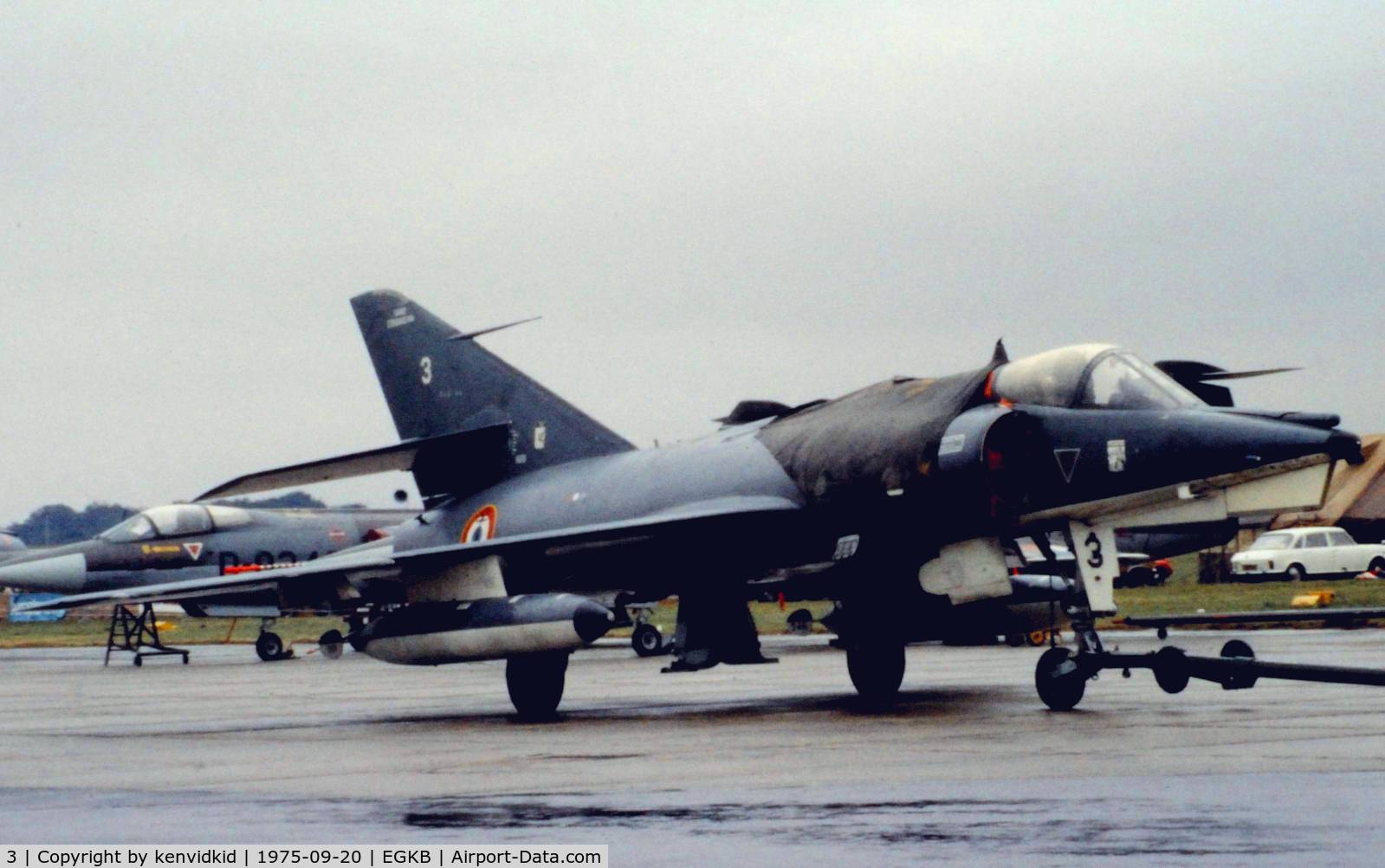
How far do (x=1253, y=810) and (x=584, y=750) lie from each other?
17.5ft

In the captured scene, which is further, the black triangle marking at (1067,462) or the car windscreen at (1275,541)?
the car windscreen at (1275,541)

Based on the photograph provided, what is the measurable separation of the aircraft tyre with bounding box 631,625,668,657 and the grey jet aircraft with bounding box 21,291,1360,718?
9.73 metres

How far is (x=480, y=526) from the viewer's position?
17.5 m

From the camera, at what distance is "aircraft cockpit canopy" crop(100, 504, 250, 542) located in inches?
1312

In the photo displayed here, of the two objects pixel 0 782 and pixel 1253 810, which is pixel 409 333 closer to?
pixel 0 782

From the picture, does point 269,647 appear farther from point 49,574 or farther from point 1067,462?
point 1067,462

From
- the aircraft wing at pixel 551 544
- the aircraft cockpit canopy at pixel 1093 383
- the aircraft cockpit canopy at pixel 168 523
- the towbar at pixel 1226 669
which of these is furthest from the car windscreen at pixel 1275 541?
the towbar at pixel 1226 669

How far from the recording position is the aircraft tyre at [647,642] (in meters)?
27.7

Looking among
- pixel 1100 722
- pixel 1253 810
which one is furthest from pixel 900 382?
pixel 1253 810

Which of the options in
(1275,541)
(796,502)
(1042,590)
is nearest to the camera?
(796,502)

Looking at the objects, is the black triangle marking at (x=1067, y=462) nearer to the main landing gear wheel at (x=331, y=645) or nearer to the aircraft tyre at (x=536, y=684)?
the aircraft tyre at (x=536, y=684)

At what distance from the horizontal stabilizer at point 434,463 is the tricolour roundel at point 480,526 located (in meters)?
0.54

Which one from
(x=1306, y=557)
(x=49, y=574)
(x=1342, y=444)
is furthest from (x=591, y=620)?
(x=1306, y=557)

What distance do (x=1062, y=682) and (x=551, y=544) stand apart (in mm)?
4465
